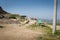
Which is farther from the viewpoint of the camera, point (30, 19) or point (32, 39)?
point (30, 19)

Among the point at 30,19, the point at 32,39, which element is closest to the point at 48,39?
the point at 32,39

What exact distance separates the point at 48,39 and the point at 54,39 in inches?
10.6

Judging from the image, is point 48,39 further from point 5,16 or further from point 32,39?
point 5,16

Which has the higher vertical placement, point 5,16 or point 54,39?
point 5,16

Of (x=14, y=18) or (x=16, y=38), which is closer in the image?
(x=16, y=38)

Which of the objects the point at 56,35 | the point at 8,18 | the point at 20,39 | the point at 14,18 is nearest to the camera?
the point at 20,39

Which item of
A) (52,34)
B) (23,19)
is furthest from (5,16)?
(52,34)

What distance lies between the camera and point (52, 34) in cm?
736

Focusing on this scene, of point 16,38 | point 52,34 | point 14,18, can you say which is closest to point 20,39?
point 16,38

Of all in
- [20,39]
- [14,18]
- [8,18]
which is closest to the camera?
[20,39]

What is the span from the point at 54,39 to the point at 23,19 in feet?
25.6

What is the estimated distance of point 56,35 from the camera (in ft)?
23.7

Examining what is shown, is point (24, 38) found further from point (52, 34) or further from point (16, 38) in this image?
point (52, 34)

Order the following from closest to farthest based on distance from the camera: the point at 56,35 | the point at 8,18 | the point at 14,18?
the point at 56,35
the point at 8,18
the point at 14,18
